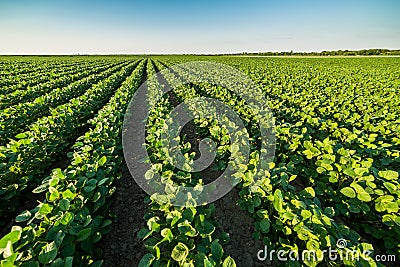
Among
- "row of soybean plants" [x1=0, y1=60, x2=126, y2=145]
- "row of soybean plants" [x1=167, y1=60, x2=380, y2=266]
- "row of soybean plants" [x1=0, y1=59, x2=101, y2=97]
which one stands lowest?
"row of soybean plants" [x1=0, y1=59, x2=101, y2=97]

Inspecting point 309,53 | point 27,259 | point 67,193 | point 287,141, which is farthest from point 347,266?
point 309,53

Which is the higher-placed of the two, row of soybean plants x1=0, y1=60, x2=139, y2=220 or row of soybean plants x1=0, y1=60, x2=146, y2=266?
row of soybean plants x1=0, y1=60, x2=146, y2=266

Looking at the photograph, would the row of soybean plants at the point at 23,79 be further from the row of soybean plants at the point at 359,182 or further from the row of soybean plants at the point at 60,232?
the row of soybean plants at the point at 359,182

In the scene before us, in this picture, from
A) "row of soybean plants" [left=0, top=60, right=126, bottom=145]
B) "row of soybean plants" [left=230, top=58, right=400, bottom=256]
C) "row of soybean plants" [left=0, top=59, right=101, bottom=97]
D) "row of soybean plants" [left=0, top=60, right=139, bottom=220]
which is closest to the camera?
"row of soybean plants" [left=230, top=58, right=400, bottom=256]

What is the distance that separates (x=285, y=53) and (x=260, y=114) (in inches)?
4068

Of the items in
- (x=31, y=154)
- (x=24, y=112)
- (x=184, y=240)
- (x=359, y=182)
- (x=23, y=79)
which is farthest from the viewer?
(x=23, y=79)

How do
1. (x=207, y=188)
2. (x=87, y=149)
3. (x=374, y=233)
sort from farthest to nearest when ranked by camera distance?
(x=87, y=149)
(x=374, y=233)
(x=207, y=188)

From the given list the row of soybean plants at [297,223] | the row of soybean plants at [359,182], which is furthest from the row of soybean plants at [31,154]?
the row of soybean plants at [359,182]

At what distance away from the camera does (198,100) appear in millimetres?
7109

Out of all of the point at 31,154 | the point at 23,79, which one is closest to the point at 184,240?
the point at 31,154

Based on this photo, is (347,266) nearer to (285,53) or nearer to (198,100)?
(198,100)

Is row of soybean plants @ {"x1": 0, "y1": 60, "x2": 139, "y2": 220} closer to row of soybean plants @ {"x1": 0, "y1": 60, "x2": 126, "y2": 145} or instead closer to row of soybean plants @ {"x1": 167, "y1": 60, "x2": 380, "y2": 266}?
row of soybean plants @ {"x1": 0, "y1": 60, "x2": 126, "y2": 145}

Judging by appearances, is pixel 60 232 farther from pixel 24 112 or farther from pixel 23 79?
pixel 23 79

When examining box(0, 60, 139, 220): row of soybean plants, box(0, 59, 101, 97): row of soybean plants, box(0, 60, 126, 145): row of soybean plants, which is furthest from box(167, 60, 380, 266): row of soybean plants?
box(0, 59, 101, 97): row of soybean plants
